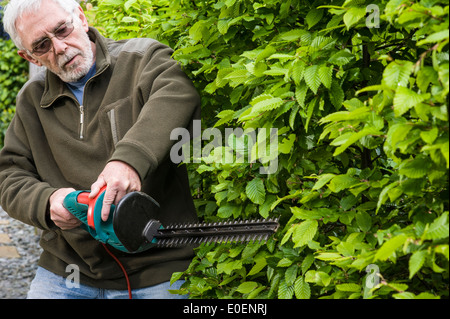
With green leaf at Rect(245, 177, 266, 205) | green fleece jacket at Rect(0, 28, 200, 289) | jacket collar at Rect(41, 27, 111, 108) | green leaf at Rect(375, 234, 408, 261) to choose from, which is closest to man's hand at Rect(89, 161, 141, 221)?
green fleece jacket at Rect(0, 28, 200, 289)

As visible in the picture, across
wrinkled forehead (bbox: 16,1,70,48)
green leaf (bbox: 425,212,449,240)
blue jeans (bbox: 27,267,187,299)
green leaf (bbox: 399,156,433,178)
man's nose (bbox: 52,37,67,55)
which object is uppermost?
green leaf (bbox: 399,156,433,178)

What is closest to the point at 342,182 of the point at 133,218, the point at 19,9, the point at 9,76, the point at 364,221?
the point at 364,221

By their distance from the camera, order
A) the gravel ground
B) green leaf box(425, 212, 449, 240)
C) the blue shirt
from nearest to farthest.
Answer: green leaf box(425, 212, 449, 240) < the blue shirt < the gravel ground

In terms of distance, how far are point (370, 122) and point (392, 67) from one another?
166mm

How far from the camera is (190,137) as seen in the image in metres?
2.53

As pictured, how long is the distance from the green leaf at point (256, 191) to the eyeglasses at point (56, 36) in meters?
1.24

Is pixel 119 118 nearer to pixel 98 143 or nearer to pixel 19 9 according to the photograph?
pixel 98 143

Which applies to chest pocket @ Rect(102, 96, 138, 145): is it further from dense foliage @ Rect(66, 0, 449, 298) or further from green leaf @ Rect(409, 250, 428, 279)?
green leaf @ Rect(409, 250, 428, 279)

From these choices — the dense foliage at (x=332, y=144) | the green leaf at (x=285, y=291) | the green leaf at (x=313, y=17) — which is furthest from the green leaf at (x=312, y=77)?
the green leaf at (x=285, y=291)

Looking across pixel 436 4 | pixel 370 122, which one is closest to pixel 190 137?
pixel 370 122

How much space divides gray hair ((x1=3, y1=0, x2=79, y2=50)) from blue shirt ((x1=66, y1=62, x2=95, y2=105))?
28 cm

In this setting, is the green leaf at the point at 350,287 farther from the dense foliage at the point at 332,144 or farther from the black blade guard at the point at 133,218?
the black blade guard at the point at 133,218

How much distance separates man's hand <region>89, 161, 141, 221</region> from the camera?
2.17 m
